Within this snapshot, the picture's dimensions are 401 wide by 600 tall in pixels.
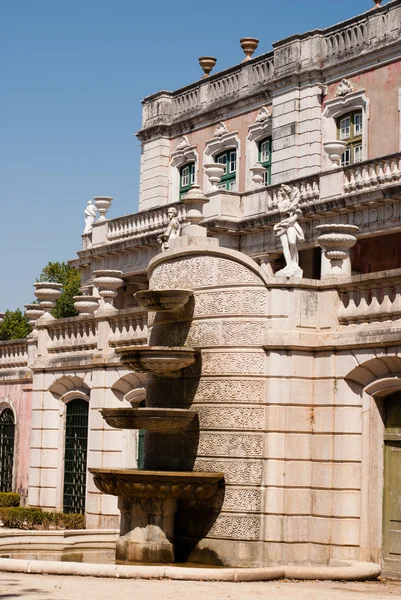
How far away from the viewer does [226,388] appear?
65.6ft

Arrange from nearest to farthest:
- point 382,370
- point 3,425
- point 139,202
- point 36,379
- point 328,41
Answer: point 382,370 → point 36,379 → point 3,425 → point 328,41 → point 139,202

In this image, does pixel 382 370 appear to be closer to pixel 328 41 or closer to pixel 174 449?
pixel 174 449

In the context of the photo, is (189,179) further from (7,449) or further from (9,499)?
(9,499)

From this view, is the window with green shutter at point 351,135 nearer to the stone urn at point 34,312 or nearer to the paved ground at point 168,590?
the stone urn at point 34,312

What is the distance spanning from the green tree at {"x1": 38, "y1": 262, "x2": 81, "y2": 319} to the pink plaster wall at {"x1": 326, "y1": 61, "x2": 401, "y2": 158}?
1025 inches

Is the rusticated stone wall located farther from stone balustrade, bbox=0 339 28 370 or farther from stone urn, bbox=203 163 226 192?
stone urn, bbox=203 163 226 192

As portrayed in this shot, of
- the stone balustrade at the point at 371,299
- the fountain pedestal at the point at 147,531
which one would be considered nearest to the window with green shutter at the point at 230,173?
the stone balustrade at the point at 371,299

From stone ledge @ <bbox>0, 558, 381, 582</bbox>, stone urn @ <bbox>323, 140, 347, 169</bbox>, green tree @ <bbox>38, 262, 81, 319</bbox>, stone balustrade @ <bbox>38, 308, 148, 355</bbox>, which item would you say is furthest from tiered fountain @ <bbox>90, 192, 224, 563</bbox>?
green tree @ <bbox>38, 262, 81, 319</bbox>

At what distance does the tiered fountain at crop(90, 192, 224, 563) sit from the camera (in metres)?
19.3

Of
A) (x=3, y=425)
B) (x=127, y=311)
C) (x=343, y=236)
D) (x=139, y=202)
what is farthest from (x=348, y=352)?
(x=139, y=202)

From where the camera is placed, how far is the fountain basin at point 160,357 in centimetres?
2017

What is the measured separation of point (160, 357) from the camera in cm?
2020

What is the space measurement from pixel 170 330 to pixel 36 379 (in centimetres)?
932

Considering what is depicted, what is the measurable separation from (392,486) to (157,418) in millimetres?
3779
